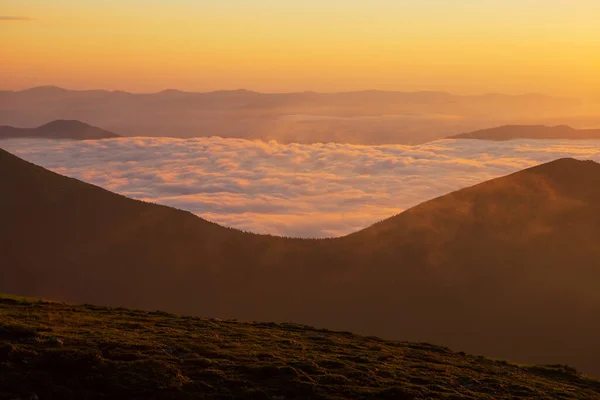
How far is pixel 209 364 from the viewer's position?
1790 inches

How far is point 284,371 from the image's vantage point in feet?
149

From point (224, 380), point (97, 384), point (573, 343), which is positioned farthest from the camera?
point (573, 343)

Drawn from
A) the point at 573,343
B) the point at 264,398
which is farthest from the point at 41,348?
the point at 573,343

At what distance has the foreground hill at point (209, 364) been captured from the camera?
39688mm

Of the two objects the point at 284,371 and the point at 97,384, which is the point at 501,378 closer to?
the point at 284,371

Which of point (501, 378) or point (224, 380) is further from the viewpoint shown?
point (501, 378)

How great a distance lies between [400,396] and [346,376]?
194 inches

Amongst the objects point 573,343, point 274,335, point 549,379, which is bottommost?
point 573,343

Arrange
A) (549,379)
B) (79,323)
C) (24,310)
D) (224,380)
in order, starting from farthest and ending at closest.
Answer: (549,379) → (24,310) → (79,323) → (224,380)

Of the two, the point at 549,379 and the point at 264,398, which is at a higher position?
the point at 264,398

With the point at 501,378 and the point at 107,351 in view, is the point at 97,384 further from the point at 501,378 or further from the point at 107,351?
the point at 501,378

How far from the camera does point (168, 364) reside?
43.9 m

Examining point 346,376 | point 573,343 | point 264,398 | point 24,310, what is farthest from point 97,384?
point 573,343

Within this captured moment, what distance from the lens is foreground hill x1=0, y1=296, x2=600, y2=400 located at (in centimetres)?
3969
